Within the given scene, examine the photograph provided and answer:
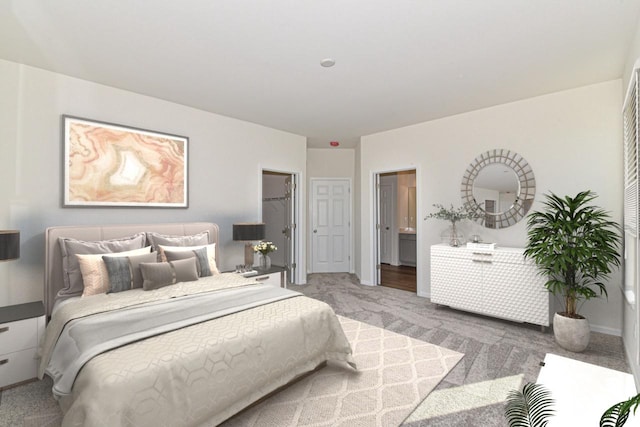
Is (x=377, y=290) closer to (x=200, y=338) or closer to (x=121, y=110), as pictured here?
(x=200, y=338)

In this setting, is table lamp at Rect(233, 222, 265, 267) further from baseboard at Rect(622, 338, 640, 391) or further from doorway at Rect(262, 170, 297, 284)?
baseboard at Rect(622, 338, 640, 391)

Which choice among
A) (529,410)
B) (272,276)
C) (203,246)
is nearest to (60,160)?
(203,246)

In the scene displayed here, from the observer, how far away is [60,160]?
305 centimetres

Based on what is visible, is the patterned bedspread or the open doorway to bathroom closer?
the patterned bedspread

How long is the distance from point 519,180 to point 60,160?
5158 mm

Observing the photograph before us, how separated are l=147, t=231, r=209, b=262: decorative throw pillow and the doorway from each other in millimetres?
1947

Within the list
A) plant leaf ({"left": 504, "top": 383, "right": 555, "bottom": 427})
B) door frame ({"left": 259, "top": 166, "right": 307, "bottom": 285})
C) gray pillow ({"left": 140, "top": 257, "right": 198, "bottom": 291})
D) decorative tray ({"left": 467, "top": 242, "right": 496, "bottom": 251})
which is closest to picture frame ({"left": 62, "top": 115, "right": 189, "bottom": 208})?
gray pillow ({"left": 140, "top": 257, "right": 198, "bottom": 291})

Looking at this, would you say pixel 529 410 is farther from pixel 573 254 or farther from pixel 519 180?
pixel 519 180

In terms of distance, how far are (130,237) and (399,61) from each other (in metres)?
3.22

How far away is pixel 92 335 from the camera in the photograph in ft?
A: 5.82

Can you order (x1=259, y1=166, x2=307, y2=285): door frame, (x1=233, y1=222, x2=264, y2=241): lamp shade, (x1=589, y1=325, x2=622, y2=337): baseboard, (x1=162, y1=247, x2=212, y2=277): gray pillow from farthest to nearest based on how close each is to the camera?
(x1=259, y1=166, x2=307, y2=285): door frame, (x1=233, y1=222, x2=264, y2=241): lamp shade, (x1=589, y1=325, x2=622, y2=337): baseboard, (x1=162, y1=247, x2=212, y2=277): gray pillow

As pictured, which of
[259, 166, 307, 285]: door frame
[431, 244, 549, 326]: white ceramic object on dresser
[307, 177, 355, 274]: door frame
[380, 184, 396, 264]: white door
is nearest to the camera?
[431, 244, 549, 326]: white ceramic object on dresser

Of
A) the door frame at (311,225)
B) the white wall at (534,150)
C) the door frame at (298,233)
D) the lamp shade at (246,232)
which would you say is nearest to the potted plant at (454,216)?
the white wall at (534,150)

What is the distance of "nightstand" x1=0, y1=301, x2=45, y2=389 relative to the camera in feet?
7.42
